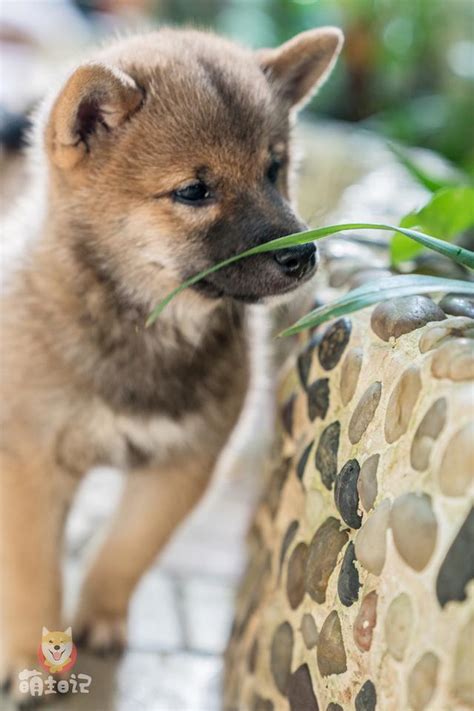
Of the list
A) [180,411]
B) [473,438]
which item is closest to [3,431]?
[180,411]

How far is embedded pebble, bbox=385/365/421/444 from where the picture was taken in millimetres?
1233

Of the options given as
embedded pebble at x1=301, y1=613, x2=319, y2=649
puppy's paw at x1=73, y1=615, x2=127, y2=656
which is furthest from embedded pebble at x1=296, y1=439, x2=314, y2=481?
puppy's paw at x1=73, y1=615, x2=127, y2=656

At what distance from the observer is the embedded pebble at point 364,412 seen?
54.2 inches

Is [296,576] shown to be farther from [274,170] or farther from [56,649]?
[274,170]

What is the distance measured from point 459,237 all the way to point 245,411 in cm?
64

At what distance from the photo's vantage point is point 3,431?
72.5 inches

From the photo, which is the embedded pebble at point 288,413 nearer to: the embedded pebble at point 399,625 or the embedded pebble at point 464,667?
the embedded pebble at point 399,625

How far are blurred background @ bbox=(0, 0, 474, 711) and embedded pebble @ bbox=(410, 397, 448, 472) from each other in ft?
2.09

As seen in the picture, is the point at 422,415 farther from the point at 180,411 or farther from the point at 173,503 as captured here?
the point at 173,503

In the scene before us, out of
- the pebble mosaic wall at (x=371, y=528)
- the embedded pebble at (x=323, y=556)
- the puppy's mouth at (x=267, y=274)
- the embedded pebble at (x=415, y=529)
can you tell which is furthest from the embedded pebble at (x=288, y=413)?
the embedded pebble at (x=415, y=529)

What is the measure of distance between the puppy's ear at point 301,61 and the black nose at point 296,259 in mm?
485

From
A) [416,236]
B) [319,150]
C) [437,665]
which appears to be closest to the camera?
[437,665]

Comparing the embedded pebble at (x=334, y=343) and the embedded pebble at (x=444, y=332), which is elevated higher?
the embedded pebble at (x=334, y=343)

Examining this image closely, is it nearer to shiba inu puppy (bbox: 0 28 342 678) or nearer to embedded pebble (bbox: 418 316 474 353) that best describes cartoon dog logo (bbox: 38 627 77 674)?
shiba inu puppy (bbox: 0 28 342 678)
